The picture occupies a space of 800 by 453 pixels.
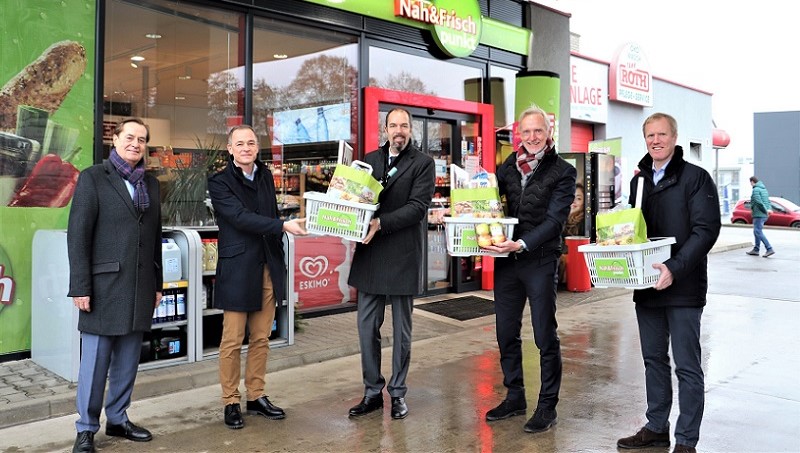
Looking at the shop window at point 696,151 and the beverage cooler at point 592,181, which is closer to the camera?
the beverage cooler at point 592,181

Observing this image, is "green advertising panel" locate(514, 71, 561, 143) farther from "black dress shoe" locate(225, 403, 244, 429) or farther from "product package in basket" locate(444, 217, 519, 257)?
"black dress shoe" locate(225, 403, 244, 429)

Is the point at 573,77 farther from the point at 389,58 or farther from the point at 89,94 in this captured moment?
the point at 89,94

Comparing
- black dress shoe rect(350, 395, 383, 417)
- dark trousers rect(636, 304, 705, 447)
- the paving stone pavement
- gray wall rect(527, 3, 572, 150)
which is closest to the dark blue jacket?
dark trousers rect(636, 304, 705, 447)

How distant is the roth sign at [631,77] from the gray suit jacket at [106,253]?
15.3 meters

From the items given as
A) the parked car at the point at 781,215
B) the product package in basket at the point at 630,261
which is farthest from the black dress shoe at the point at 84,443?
the parked car at the point at 781,215

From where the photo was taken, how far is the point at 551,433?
14.0 feet

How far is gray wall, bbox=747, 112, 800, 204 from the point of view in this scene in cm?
4406

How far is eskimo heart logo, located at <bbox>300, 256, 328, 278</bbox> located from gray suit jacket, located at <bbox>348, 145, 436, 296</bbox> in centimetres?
351

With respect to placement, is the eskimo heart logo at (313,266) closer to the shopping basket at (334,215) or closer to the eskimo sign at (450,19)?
the eskimo sign at (450,19)

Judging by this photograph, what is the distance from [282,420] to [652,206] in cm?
276

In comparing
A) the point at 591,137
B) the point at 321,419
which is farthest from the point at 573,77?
the point at 321,419

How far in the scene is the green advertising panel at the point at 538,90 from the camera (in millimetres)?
10422

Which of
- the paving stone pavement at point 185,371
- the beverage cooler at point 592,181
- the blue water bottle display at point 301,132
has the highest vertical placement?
the blue water bottle display at point 301,132

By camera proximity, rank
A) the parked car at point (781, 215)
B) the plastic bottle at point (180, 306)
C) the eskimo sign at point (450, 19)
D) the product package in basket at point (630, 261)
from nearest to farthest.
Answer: the product package in basket at point (630, 261)
the plastic bottle at point (180, 306)
the eskimo sign at point (450, 19)
the parked car at point (781, 215)
